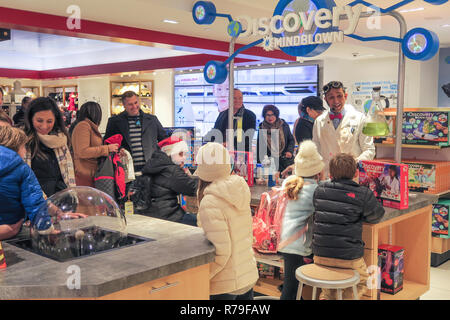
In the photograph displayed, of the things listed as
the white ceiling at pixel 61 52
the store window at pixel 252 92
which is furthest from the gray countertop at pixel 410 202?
the white ceiling at pixel 61 52

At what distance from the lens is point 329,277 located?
120 inches

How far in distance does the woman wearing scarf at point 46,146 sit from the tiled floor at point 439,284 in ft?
11.0

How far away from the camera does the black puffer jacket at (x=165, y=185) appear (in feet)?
12.6

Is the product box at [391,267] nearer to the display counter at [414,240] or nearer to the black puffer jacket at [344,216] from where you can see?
the display counter at [414,240]

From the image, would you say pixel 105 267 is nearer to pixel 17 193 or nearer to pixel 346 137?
pixel 17 193

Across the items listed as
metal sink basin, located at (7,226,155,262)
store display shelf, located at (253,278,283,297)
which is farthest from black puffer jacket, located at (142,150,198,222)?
metal sink basin, located at (7,226,155,262)

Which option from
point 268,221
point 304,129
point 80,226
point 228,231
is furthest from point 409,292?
point 80,226

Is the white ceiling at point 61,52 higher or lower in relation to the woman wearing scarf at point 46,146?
higher

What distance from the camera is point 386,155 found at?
5875 millimetres

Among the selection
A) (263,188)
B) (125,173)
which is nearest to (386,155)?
(263,188)

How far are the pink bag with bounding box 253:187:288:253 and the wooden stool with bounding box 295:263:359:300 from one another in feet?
1.87

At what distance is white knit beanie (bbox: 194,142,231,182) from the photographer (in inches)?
105
